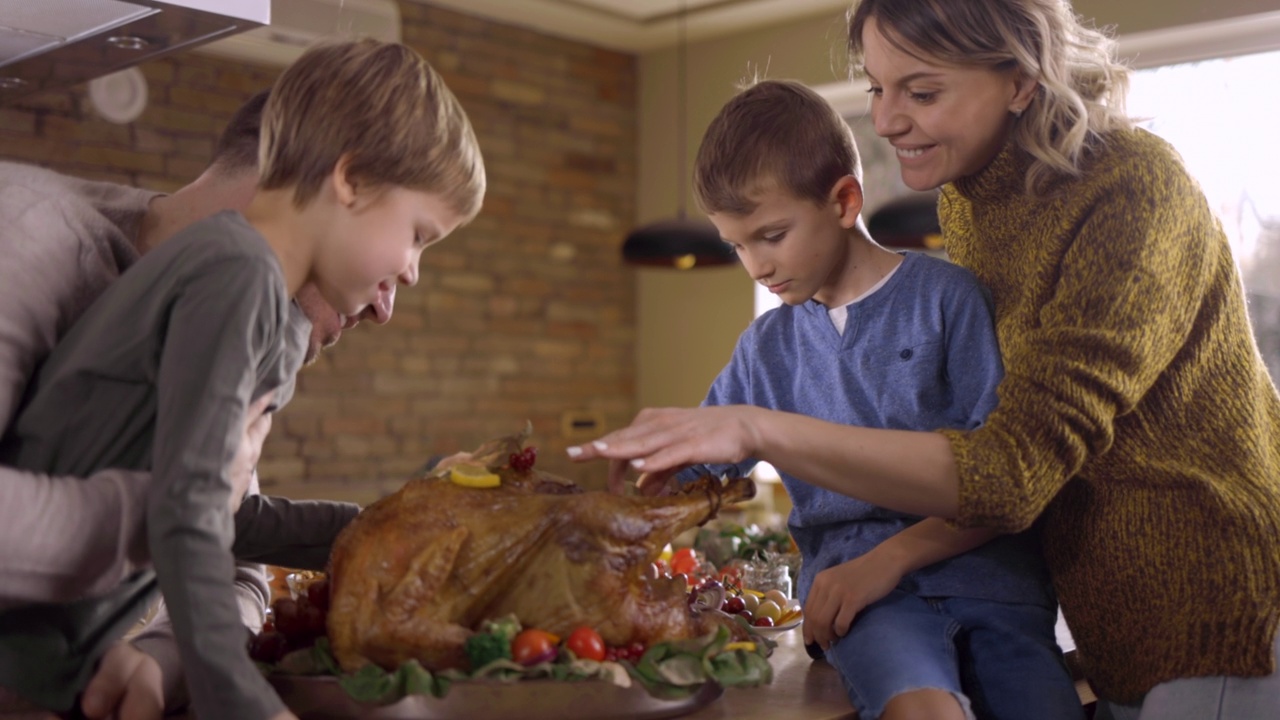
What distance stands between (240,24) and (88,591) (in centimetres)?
102

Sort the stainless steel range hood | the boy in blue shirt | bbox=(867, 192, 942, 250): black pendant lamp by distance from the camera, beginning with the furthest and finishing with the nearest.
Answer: bbox=(867, 192, 942, 250): black pendant lamp
the stainless steel range hood
the boy in blue shirt

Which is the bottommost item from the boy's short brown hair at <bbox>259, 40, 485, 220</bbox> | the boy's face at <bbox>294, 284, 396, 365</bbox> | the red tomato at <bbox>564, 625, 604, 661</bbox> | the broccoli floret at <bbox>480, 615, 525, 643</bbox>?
the red tomato at <bbox>564, 625, 604, 661</bbox>

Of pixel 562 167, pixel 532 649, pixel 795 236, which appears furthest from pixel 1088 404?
pixel 562 167

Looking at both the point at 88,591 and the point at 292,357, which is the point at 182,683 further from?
the point at 292,357

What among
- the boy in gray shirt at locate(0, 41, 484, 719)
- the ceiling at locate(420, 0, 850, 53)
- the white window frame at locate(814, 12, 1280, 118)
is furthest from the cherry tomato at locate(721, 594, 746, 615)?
the ceiling at locate(420, 0, 850, 53)

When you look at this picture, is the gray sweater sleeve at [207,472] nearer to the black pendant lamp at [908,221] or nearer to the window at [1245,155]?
the black pendant lamp at [908,221]

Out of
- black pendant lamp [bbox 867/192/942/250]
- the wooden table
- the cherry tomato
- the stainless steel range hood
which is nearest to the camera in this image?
the wooden table

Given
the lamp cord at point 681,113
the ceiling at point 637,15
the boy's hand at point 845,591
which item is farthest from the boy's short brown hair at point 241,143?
the lamp cord at point 681,113

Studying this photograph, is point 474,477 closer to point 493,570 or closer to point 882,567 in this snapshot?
point 493,570

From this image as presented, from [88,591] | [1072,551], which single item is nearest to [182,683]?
[88,591]

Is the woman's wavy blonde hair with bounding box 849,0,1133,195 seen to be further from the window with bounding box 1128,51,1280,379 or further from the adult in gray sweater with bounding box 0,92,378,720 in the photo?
the window with bounding box 1128,51,1280,379

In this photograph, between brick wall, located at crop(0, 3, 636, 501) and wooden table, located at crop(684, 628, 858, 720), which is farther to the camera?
brick wall, located at crop(0, 3, 636, 501)

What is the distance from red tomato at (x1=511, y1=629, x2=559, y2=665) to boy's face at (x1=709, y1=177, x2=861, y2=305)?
2.55 feet

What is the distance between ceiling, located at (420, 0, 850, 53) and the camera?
6.52 m
